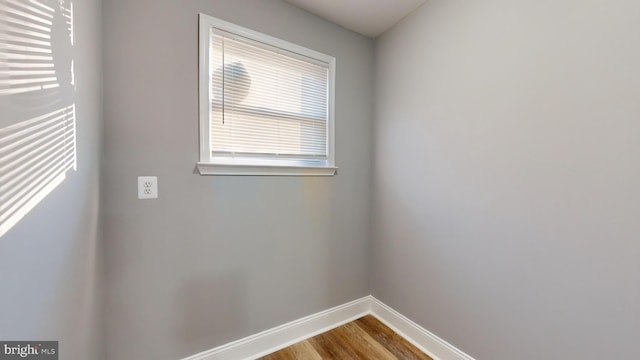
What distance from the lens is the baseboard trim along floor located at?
1597 millimetres

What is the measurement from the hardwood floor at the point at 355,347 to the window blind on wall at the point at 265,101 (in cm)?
142

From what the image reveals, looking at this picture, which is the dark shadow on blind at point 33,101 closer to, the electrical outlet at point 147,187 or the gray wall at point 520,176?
the electrical outlet at point 147,187

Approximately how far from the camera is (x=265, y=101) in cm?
171

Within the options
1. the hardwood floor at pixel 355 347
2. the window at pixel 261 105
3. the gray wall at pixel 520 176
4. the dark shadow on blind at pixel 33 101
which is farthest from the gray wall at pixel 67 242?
the gray wall at pixel 520 176

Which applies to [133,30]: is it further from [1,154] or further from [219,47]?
[1,154]

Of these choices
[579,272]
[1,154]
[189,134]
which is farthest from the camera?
[189,134]

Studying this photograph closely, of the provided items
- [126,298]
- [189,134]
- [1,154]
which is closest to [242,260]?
[126,298]

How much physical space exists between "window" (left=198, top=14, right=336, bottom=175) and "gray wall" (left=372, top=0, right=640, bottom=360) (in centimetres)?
65

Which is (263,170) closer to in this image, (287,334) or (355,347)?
Answer: (287,334)

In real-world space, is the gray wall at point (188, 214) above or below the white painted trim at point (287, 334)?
above

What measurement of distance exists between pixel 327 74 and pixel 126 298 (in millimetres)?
1984

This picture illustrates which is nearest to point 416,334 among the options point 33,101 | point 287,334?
point 287,334

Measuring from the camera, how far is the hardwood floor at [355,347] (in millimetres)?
1688

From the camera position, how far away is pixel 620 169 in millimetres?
976
